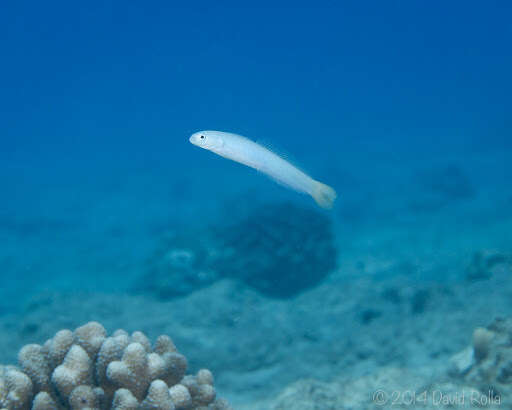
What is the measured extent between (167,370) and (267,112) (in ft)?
246

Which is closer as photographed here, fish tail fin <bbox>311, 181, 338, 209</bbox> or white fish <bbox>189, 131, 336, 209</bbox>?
white fish <bbox>189, 131, 336, 209</bbox>

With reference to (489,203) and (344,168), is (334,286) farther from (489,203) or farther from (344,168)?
(344,168)

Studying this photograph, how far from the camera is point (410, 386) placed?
466 centimetres

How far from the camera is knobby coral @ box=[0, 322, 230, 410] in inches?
110

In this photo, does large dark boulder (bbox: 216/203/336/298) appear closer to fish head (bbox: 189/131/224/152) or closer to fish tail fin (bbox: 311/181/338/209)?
fish tail fin (bbox: 311/181/338/209)

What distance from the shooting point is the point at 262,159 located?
3.70 m

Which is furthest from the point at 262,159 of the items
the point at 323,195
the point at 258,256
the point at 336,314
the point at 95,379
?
the point at 258,256

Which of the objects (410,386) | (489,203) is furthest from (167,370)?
(489,203)

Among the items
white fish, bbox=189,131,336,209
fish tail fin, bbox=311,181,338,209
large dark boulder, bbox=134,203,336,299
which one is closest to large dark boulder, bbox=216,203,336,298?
large dark boulder, bbox=134,203,336,299

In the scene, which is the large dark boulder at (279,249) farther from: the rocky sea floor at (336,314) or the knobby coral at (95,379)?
the knobby coral at (95,379)

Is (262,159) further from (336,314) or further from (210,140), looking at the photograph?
(336,314)

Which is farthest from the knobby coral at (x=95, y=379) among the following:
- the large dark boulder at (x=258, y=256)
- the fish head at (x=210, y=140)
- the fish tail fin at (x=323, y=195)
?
the large dark boulder at (x=258, y=256)

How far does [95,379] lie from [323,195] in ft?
8.40

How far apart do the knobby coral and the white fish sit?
5.90ft
